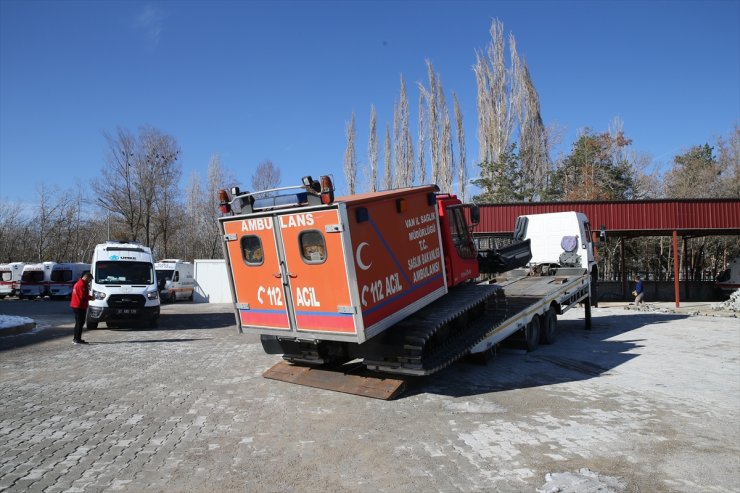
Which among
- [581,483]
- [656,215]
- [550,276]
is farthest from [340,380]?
[656,215]

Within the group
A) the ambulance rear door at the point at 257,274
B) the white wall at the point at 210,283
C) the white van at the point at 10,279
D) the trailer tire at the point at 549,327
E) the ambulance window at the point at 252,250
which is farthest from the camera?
the white van at the point at 10,279

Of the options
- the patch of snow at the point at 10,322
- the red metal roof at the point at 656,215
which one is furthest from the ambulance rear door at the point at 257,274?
the red metal roof at the point at 656,215

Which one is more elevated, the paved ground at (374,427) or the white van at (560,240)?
the white van at (560,240)

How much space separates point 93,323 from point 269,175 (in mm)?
36443

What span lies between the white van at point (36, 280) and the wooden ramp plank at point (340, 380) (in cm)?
3123

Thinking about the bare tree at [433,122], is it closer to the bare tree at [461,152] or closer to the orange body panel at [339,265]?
the bare tree at [461,152]

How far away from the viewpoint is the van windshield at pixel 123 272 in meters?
15.4

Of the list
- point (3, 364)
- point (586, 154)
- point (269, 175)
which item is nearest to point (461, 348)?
point (3, 364)

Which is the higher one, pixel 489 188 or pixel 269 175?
pixel 269 175

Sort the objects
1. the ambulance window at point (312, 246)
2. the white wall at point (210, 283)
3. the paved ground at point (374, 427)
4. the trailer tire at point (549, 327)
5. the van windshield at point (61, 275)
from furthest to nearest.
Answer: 1. the van windshield at point (61, 275)
2. the white wall at point (210, 283)
3. the trailer tire at point (549, 327)
4. the ambulance window at point (312, 246)
5. the paved ground at point (374, 427)

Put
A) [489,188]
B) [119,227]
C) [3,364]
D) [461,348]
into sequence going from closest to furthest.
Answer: [461,348], [3,364], [489,188], [119,227]

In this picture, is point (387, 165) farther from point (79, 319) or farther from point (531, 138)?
point (79, 319)

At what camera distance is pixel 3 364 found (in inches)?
386

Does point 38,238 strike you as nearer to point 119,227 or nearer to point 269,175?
point 119,227
